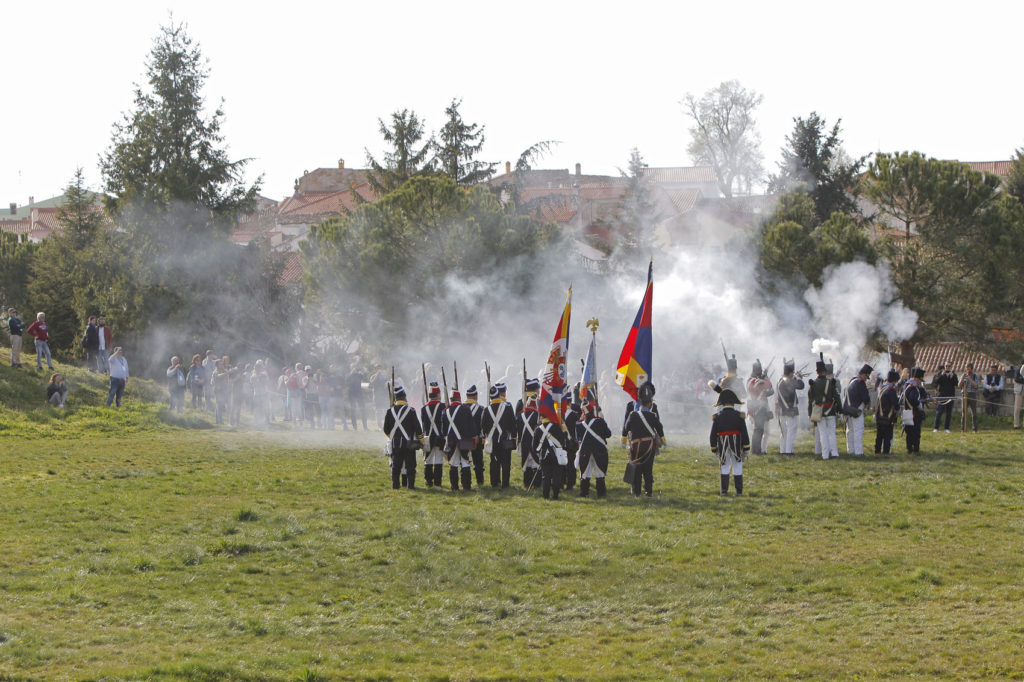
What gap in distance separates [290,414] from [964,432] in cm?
1693

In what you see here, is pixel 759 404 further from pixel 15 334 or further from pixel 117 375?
pixel 15 334

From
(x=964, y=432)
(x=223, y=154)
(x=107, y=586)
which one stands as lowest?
(x=107, y=586)

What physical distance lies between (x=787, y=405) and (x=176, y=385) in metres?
15.4

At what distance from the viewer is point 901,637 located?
8898 millimetres

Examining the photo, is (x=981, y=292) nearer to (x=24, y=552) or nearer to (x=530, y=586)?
(x=530, y=586)

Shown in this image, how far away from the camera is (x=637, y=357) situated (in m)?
17.3

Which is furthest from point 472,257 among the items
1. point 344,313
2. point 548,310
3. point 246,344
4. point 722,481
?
point 722,481

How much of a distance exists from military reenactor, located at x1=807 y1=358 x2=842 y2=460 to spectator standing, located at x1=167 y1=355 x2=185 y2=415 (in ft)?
51.3

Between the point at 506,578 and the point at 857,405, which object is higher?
the point at 857,405

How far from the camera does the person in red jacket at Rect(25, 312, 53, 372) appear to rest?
2877cm

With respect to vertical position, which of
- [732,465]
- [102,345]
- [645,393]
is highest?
[102,345]

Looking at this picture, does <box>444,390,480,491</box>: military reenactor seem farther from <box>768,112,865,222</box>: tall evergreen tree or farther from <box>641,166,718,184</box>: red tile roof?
<box>641,166,718,184</box>: red tile roof

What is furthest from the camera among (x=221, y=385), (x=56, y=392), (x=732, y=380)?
(x=221, y=385)

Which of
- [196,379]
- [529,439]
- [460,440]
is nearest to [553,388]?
[529,439]
